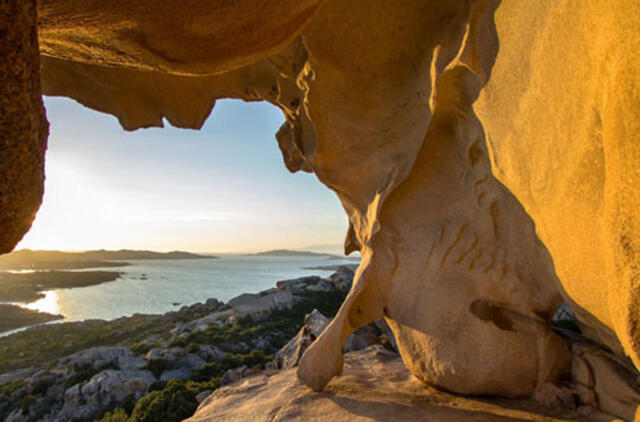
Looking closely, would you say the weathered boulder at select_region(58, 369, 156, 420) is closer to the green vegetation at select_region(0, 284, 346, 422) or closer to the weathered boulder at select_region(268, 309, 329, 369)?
the green vegetation at select_region(0, 284, 346, 422)

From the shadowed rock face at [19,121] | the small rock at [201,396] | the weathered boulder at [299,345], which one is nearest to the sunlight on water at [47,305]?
the small rock at [201,396]

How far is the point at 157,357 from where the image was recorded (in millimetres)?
10469

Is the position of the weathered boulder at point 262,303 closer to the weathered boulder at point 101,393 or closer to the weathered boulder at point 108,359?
the weathered boulder at point 108,359

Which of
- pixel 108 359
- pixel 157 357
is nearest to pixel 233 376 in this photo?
pixel 157 357

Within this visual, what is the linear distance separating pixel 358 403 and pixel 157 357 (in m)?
9.49

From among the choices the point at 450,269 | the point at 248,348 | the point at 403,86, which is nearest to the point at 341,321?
the point at 450,269

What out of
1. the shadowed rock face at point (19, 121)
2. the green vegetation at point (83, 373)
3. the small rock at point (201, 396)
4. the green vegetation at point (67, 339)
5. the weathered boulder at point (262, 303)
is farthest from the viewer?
the weathered boulder at point (262, 303)

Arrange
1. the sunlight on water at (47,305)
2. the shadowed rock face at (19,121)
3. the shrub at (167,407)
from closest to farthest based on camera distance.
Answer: the shadowed rock face at (19,121), the shrub at (167,407), the sunlight on water at (47,305)

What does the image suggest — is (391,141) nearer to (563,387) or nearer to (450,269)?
(450,269)

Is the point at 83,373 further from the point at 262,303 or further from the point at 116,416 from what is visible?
the point at 262,303

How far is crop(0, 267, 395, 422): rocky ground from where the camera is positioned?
7297mm

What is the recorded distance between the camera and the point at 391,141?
441 cm

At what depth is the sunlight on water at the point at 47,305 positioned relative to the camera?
33750 mm

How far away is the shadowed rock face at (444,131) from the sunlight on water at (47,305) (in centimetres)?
3994
